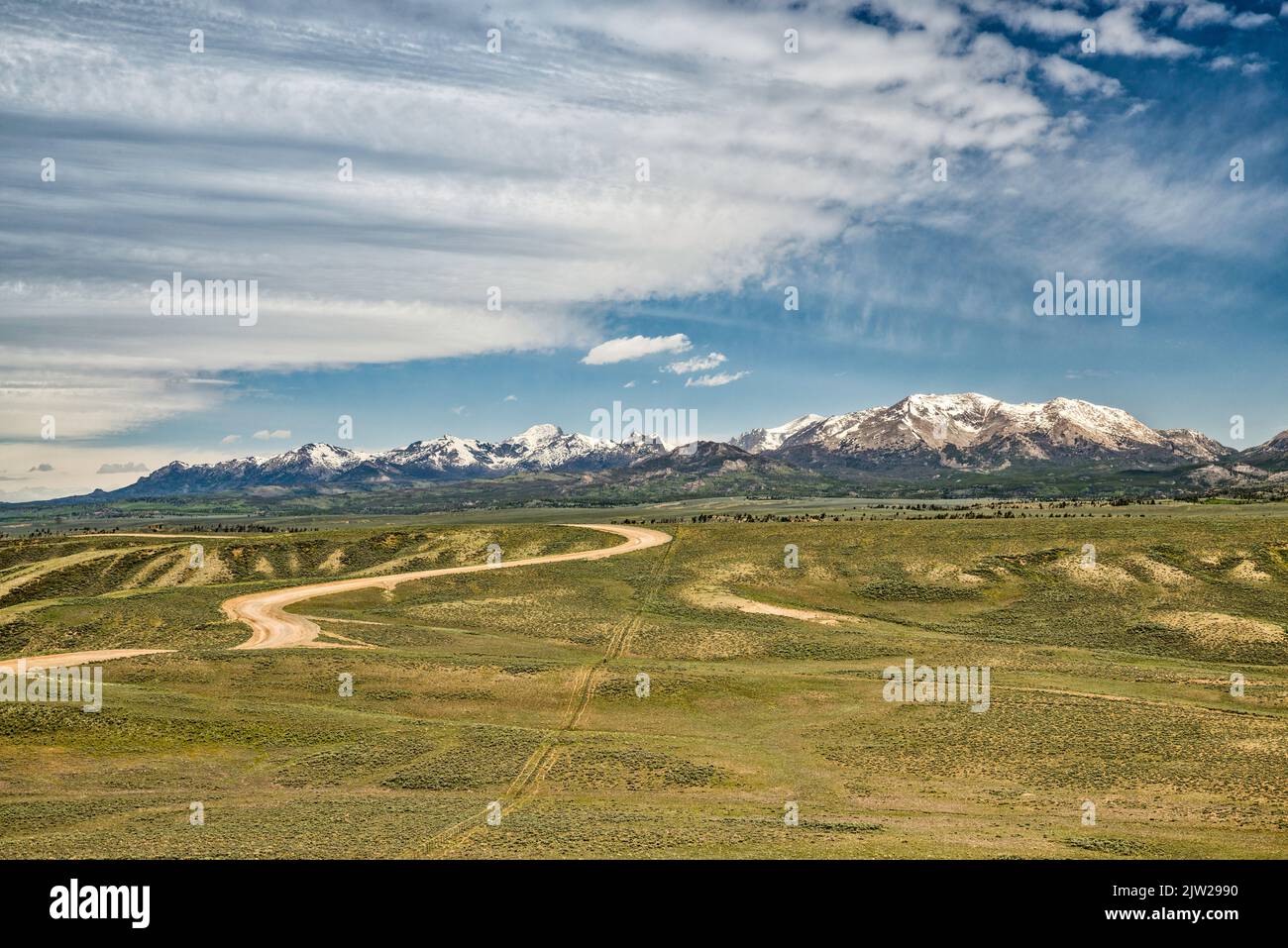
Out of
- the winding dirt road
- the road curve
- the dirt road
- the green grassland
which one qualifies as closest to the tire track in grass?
the green grassland

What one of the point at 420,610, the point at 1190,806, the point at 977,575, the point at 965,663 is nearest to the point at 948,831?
the point at 1190,806

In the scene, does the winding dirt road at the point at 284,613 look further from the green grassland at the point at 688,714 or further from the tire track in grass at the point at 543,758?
the tire track in grass at the point at 543,758

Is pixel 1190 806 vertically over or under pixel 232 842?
under

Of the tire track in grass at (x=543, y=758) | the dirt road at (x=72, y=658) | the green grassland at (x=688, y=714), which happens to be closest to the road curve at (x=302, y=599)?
the green grassland at (x=688, y=714)

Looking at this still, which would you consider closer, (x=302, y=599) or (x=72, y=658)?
(x=72, y=658)

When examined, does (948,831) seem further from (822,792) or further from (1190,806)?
(1190,806)

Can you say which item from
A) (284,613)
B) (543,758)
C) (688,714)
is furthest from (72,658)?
(688,714)

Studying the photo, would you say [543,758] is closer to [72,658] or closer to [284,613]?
[72,658]
